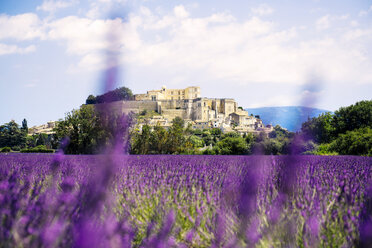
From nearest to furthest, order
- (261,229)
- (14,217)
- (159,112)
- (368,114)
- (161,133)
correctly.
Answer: (14,217) < (261,229) < (161,133) < (368,114) < (159,112)

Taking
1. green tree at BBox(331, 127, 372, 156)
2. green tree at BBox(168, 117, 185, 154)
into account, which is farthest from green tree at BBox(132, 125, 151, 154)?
green tree at BBox(331, 127, 372, 156)

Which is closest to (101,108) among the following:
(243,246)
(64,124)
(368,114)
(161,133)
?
(243,246)

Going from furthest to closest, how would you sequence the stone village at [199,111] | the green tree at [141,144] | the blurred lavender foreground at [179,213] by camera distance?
the stone village at [199,111], the green tree at [141,144], the blurred lavender foreground at [179,213]

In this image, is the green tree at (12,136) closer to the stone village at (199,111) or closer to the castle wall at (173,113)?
the stone village at (199,111)

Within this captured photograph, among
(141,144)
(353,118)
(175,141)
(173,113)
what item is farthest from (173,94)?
(141,144)

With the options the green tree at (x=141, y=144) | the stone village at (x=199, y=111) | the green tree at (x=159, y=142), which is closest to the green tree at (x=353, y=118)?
the green tree at (x=159, y=142)

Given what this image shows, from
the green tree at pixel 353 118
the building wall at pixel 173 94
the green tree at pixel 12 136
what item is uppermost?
the building wall at pixel 173 94

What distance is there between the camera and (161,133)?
24672 millimetres

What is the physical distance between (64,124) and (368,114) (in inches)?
1111

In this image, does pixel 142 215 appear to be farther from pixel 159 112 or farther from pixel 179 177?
pixel 159 112

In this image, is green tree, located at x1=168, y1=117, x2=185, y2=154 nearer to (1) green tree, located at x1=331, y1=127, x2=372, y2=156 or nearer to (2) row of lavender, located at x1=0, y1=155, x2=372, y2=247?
(1) green tree, located at x1=331, y1=127, x2=372, y2=156

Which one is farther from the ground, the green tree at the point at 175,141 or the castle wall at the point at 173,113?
the castle wall at the point at 173,113

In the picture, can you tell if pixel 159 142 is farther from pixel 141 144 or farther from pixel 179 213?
pixel 179 213

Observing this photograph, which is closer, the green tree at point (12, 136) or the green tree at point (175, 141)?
the green tree at point (175, 141)
